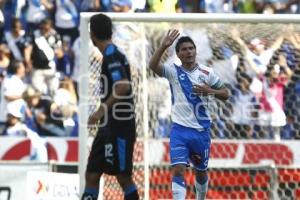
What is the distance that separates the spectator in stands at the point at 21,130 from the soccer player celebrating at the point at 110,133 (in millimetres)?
4172

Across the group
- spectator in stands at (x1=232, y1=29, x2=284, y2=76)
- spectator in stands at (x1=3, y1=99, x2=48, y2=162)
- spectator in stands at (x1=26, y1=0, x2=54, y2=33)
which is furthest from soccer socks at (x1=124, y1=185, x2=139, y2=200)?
spectator in stands at (x1=26, y1=0, x2=54, y2=33)

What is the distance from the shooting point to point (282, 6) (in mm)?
15188

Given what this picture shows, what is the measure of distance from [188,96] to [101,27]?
1476mm

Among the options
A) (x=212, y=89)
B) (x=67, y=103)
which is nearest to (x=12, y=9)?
(x=67, y=103)

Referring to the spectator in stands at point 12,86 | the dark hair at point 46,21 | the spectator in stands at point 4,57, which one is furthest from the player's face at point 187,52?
the dark hair at point 46,21

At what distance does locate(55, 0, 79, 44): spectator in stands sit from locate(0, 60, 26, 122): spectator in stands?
3.01 ft

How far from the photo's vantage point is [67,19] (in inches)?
593

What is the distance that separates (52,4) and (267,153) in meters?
5.48

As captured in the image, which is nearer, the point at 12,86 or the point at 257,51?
the point at 257,51

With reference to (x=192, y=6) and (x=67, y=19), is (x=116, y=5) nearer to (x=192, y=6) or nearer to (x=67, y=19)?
(x=67, y=19)

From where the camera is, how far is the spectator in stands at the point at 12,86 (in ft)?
45.4

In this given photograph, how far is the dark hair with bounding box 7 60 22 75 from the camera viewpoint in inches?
564

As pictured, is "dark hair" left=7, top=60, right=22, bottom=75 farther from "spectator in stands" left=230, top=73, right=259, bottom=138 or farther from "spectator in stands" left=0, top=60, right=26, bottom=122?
"spectator in stands" left=230, top=73, right=259, bottom=138

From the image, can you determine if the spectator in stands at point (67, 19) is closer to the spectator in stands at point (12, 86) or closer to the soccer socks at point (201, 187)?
the spectator in stands at point (12, 86)
